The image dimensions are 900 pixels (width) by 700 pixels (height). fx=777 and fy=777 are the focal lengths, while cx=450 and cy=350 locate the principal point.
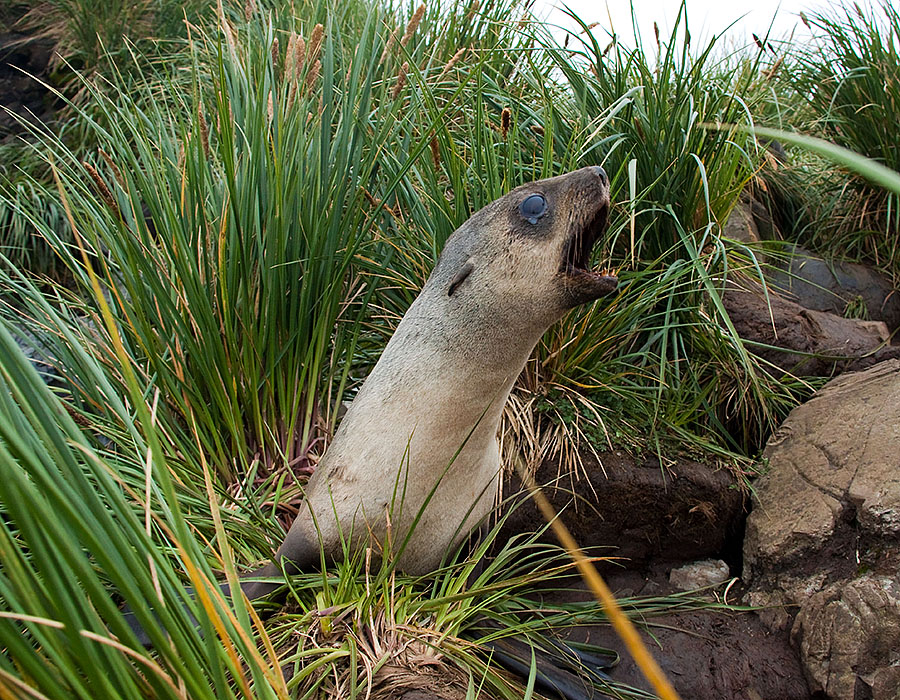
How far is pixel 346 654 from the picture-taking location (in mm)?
1929

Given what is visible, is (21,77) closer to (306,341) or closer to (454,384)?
(306,341)

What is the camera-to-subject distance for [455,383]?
244 cm

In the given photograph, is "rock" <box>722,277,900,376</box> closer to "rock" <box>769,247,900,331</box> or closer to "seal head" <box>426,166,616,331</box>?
"rock" <box>769,247,900,331</box>

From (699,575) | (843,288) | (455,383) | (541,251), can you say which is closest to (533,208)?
(541,251)

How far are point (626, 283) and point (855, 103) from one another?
3065mm

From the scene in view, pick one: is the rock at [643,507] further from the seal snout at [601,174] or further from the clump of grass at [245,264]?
the seal snout at [601,174]

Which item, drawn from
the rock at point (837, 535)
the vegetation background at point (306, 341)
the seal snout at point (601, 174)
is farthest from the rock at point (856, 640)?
the seal snout at point (601, 174)

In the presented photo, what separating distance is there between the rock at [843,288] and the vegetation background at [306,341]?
0.99 meters

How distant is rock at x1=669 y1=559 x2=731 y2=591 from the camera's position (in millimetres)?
3402

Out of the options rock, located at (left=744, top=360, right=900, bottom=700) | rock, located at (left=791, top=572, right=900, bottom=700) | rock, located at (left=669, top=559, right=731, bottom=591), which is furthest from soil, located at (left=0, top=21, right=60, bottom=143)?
rock, located at (left=791, top=572, right=900, bottom=700)

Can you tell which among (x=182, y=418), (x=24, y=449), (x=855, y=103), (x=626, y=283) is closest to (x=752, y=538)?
(x=626, y=283)

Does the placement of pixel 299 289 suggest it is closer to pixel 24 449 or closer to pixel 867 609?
pixel 24 449

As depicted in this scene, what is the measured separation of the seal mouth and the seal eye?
0.13m

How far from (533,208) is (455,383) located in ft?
2.03
